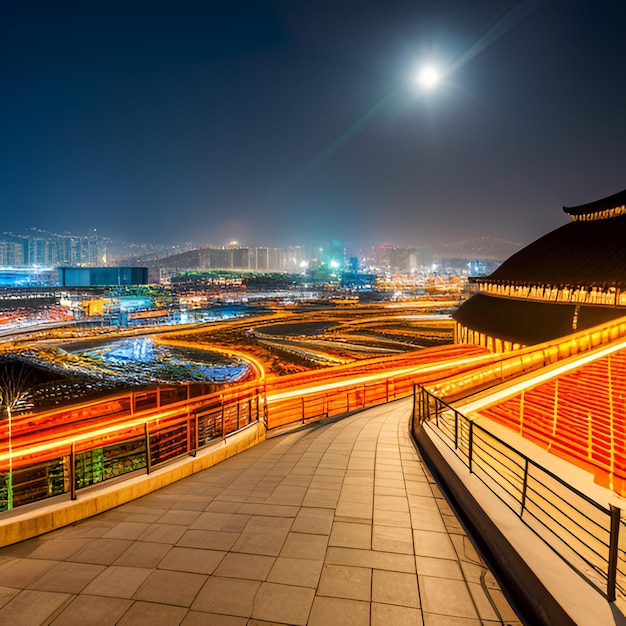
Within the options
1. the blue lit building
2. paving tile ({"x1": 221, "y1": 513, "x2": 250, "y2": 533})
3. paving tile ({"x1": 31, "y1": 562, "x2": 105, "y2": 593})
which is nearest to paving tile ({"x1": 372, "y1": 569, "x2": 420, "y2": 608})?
paving tile ({"x1": 221, "y1": 513, "x2": 250, "y2": 533})

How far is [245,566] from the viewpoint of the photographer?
3887 millimetres

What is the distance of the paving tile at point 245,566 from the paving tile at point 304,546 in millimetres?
213

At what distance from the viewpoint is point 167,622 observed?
3199 mm

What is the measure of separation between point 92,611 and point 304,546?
6.49 feet

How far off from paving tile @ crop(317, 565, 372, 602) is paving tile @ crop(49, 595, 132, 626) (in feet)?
5.62

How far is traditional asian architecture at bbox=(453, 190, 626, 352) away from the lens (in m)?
18.4

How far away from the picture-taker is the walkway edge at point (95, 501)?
4824 mm

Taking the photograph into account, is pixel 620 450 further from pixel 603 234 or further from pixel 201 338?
pixel 201 338

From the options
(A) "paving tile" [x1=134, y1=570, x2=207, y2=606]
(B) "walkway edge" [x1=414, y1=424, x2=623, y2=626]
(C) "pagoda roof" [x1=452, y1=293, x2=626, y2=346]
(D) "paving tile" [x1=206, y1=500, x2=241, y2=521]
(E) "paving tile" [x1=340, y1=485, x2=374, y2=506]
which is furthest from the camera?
(C) "pagoda roof" [x1=452, y1=293, x2=626, y2=346]

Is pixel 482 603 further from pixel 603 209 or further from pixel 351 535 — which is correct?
pixel 603 209

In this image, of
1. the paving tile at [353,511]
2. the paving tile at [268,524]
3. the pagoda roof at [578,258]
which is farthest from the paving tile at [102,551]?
the pagoda roof at [578,258]

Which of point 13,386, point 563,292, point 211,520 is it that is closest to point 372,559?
point 211,520

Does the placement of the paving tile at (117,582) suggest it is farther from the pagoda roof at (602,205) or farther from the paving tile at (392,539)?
the pagoda roof at (602,205)

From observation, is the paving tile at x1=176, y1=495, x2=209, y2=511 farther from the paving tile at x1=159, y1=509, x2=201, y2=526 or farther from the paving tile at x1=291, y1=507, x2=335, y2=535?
the paving tile at x1=291, y1=507, x2=335, y2=535
